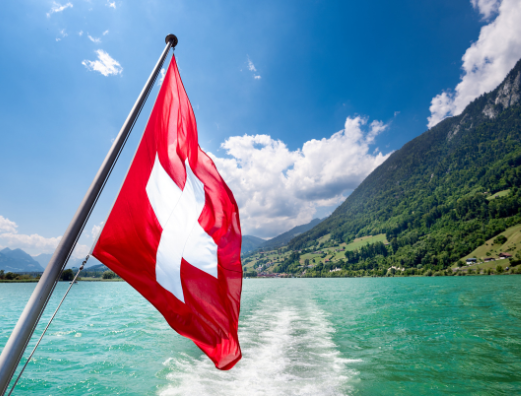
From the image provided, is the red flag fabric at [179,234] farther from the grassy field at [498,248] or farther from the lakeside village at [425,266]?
the grassy field at [498,248]

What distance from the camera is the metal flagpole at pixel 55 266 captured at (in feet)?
6.51

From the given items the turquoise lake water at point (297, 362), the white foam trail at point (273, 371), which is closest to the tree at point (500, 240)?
the turquoise lake water at point (297, 362)

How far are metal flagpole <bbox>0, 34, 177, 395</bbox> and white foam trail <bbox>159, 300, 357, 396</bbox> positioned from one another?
7.12 m

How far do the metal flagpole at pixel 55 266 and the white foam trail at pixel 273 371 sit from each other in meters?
7.12

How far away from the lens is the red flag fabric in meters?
3.19

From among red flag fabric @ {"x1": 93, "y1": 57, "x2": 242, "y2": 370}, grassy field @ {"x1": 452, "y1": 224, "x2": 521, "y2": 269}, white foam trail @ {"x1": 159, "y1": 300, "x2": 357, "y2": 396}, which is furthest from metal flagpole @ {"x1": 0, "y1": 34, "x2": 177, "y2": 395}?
grassy field @ {"x1": 452, "y1": 224, "x2": 521, "y2": 269}

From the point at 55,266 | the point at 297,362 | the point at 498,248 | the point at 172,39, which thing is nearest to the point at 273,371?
the point at 297,362

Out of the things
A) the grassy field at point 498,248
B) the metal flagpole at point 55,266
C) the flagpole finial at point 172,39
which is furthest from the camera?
the grassy field at point 498,248

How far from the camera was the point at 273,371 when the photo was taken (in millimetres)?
9227

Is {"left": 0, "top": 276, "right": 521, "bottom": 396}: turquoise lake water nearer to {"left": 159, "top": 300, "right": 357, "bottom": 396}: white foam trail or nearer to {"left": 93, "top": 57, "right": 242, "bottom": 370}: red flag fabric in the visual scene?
{"left": 159, "top": 300, "right": 357, "bottom": 396}: white foam trail

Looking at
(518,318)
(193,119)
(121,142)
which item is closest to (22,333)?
(121,142)

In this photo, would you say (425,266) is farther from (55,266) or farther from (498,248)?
(55,266)

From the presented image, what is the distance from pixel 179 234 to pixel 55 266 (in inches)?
63.4

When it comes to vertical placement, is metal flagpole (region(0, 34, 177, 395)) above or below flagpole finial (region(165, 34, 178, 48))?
below
